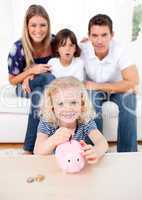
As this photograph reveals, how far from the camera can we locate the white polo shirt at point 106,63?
1.41 m

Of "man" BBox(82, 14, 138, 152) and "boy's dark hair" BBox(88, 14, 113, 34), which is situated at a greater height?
"boy's dark hair" BBox(88, 14, 113, 34)

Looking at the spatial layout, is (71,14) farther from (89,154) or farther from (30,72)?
(89,154)

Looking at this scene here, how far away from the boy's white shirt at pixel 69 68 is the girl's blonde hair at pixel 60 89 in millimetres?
65

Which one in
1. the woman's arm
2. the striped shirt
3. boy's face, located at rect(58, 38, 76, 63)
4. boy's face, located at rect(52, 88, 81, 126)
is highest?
boy's face, located at rect(58, 38, 76, 63)

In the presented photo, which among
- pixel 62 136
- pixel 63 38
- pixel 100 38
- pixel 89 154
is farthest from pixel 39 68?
pixel 89 154

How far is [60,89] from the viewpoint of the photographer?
4.05 ft

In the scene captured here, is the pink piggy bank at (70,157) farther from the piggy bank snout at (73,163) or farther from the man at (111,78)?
the man at (111,78)

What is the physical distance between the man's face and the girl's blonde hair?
0.57ft

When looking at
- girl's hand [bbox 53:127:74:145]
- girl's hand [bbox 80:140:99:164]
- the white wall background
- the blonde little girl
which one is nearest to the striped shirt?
the blonde little girl

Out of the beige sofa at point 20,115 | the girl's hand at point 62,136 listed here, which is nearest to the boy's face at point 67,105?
the girl's hand at point 62,136

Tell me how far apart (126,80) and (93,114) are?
203 millimetres

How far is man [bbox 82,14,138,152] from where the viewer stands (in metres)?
1.40

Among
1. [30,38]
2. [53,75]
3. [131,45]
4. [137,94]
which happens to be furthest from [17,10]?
[137,94]

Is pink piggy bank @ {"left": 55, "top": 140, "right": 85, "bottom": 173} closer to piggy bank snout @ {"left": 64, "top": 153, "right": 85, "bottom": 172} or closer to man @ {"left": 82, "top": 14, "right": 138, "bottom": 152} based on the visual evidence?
piggy bank snout @ {"left": 64, "top": 153, "right": 85, "bottom": 172}
